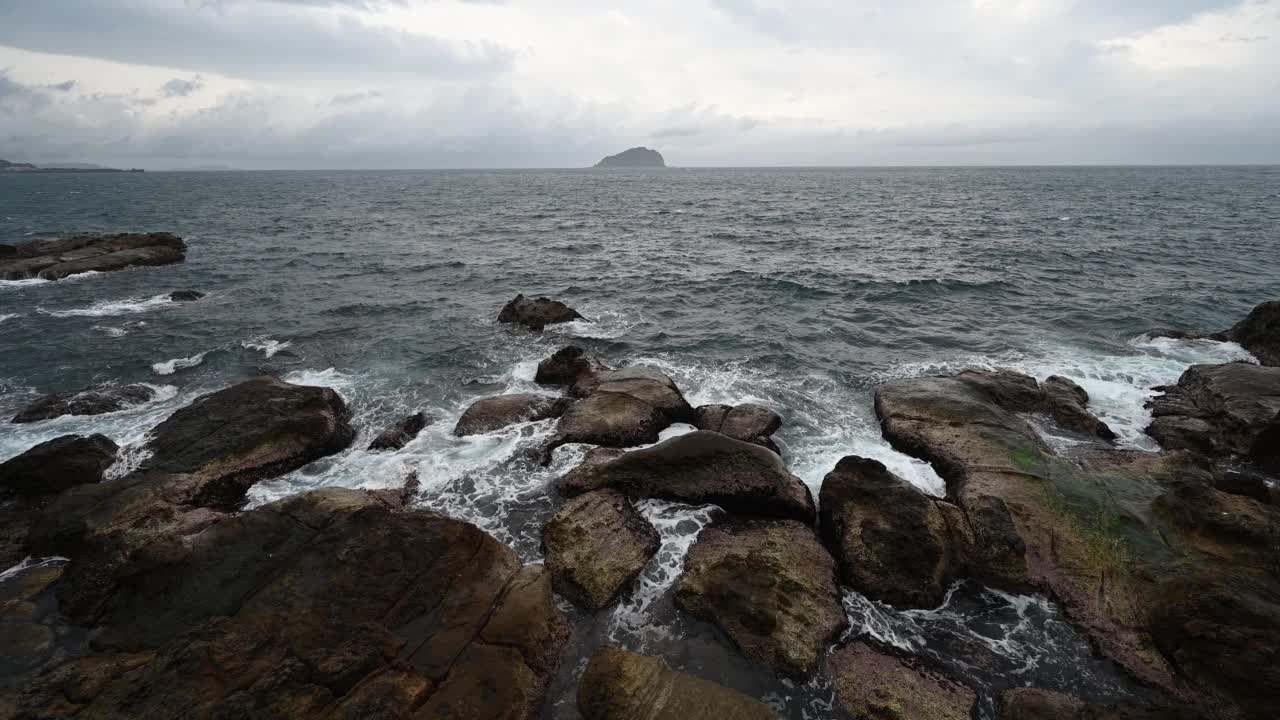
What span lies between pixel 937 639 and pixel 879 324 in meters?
19.0

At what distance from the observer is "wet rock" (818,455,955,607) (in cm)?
1009

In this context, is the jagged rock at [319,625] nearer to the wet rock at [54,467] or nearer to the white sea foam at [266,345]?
the wet rock at [54,467]

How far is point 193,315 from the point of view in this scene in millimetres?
27062

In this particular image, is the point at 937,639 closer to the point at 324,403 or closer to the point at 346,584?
the point at 346,584

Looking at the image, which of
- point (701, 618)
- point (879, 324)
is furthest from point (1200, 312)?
point (701, 618)

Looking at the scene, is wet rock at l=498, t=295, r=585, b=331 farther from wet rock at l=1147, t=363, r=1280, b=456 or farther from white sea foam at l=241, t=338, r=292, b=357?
wet rock at l=1147, t=363, r=1280, b=456

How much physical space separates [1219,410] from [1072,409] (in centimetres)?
390

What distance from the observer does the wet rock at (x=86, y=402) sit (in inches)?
651

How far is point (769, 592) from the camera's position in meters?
9.55

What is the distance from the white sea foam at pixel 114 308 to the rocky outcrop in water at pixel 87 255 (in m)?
10.4

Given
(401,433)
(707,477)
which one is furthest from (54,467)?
(707,477)

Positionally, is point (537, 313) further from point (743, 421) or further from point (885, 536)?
point (885, 536)

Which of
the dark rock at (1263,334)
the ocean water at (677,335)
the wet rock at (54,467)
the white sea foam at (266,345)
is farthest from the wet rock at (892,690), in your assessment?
the white sea foam at (266,345)

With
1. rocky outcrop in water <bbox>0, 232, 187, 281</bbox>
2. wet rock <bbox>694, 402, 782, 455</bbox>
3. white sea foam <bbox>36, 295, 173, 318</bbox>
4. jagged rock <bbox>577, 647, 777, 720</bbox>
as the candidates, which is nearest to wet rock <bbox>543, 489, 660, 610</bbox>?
jagged rock <bbox>577, 647, 777, 720</bbox>
